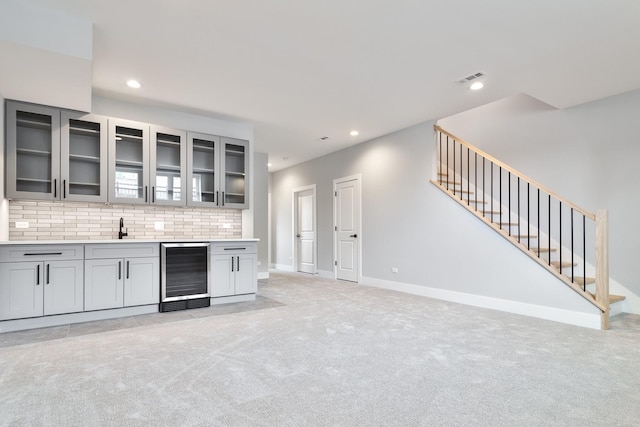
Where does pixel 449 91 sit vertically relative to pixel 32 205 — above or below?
above

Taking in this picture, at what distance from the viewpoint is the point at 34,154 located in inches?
155

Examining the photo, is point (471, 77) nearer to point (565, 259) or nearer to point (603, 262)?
point (603, 262)

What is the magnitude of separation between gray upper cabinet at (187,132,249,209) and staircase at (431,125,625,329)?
2.98 m

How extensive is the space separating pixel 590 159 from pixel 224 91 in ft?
15.7

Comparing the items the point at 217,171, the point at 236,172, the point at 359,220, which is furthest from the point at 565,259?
the point at 217,171

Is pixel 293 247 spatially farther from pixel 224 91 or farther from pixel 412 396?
pixel 412 396

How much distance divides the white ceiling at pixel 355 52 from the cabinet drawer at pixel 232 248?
1.90 m

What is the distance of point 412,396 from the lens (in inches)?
81.4

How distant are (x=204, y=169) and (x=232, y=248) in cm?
124

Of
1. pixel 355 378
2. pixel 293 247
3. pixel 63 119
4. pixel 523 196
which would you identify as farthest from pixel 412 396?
pixel 293 247

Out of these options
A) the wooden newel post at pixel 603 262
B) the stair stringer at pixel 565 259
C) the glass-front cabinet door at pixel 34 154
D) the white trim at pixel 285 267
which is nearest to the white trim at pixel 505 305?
the wooden newel post at pixel 603 262

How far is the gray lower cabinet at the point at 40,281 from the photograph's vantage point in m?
3.37

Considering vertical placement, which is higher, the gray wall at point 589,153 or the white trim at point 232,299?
the gray wall at point 589,153

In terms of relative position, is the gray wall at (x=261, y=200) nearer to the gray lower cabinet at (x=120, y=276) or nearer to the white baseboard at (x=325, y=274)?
the white baseboard at (x=325, y=274)
